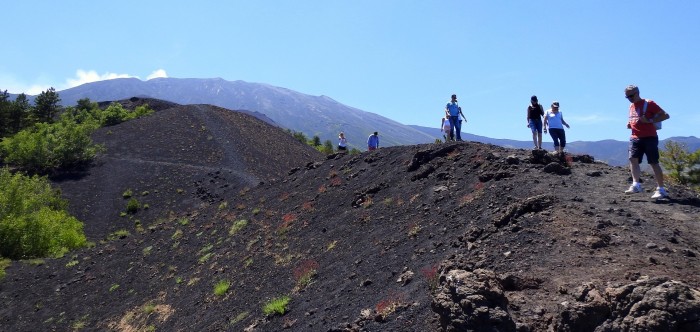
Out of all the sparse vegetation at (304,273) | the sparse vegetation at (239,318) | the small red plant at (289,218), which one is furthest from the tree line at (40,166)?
the sparse vegetation at (304,273)

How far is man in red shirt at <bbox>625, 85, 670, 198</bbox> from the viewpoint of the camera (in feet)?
29.9

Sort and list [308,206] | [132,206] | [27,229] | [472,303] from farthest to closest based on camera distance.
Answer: [132,206], [27,229], [308,206], [472,303]

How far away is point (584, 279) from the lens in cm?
603

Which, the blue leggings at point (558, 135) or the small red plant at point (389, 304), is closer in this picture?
the small red plant at point (389, 304)

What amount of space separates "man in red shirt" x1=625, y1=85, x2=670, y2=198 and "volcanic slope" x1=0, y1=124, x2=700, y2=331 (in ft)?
2.05

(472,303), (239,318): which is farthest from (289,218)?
(472,303)

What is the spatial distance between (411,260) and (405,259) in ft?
0.73

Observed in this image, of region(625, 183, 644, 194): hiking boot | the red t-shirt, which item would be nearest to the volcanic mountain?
region(625, 183, 644, 194): hiking boot

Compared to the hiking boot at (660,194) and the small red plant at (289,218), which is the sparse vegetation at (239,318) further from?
the hiking boot at (660,194)

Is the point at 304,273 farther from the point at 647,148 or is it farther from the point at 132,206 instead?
the point at 132,206

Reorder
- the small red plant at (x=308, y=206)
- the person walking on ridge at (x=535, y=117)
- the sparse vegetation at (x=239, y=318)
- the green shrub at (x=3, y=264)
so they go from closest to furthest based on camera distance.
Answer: the sparse vegetation at (x=239, y=318)
the person walking on ridge at (x=535, y=117)
the small red plant at (x=308, y=206)
the green shrub at (x=3, y=264)

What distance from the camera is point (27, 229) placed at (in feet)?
88.5

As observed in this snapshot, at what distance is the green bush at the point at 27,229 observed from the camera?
26.4m

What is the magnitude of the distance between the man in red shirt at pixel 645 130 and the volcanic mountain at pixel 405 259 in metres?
0.60
